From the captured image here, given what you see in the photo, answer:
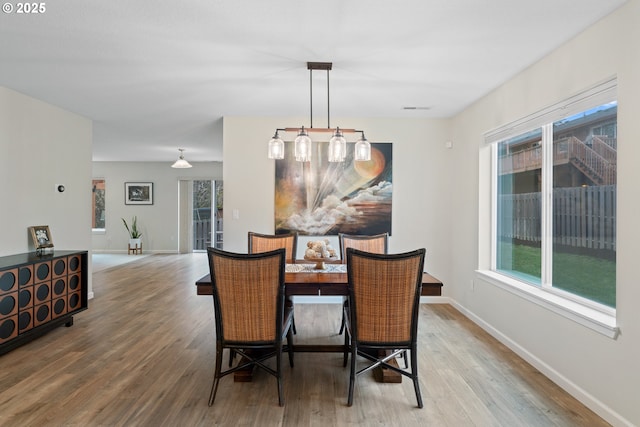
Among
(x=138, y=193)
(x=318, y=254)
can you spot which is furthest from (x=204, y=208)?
(x=318, y=254)

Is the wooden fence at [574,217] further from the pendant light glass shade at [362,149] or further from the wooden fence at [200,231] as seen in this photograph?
the wooden fence at [200,231]

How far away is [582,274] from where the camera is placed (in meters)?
2.62

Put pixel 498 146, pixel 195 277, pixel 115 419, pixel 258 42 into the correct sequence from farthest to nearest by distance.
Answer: pixel 195 277 < pixel 498 146 < pixel 258 42 < pixel 115 419

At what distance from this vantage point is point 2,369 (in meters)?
2.82

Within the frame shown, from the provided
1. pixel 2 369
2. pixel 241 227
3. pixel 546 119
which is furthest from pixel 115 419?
pixel 546 119

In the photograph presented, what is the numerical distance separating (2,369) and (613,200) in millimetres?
4454

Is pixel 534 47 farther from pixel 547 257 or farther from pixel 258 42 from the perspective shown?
pixel 258 42

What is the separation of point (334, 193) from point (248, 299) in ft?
8.69

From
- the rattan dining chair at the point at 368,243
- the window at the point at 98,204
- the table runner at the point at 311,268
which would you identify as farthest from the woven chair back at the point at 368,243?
the window at the point at 98,204

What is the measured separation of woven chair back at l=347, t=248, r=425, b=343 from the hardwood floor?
0.48m

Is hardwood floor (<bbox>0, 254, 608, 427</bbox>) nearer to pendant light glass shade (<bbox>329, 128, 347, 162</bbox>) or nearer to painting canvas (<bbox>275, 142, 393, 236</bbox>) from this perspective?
painting canvas (<bbox>275, 142, 393, 236</bbox>)

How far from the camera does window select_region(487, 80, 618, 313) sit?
239 cm

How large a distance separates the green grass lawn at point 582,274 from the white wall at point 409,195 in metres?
1.52

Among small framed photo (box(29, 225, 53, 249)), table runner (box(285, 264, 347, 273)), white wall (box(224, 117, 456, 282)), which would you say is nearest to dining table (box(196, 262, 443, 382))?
table runner (box(285, 264, 347, 273))
